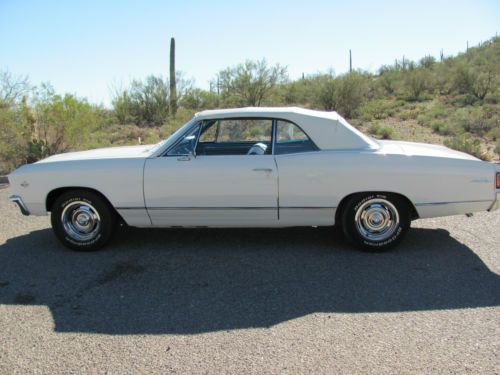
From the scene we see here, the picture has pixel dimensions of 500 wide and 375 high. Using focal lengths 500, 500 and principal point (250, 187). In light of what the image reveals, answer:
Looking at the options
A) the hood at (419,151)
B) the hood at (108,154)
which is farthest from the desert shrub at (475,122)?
the hood at (108,154)

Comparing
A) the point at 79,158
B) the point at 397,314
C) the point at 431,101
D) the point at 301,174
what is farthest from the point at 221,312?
the point at 431,101

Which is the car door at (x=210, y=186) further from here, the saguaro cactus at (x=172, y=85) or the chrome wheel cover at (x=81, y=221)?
the saguaro cactus at (x=172, y=85)

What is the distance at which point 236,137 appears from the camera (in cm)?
563

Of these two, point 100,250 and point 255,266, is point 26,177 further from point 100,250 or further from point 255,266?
point 255,266

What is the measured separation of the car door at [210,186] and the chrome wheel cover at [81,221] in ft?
2.18

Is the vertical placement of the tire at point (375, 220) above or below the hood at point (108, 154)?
below

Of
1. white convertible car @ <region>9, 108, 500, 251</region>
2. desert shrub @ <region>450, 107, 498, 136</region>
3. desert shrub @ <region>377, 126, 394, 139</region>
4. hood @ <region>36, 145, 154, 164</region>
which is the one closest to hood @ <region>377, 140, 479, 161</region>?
white convertible car @ <region>9, 108, 500, 251</region>

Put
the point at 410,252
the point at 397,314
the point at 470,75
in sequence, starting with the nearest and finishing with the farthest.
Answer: the point at 397,314, the point at 410,252, the point at 470,75

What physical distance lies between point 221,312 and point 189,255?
1445 mm

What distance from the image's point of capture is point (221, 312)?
3910 mm

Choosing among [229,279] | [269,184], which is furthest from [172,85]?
[229,279]

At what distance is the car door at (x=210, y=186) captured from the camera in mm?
5055

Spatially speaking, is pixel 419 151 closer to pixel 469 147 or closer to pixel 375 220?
pixel 375 220

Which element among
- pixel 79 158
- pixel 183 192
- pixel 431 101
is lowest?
pixel 183 192
